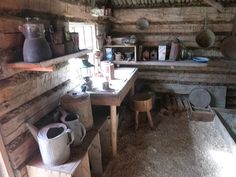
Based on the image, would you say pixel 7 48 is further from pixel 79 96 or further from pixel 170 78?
pixel 170 78

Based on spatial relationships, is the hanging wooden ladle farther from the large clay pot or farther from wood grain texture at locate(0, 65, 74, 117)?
the large clay pot

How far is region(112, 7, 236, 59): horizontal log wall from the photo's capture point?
11.7 ft

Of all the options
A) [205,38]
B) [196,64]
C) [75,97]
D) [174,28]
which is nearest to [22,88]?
[75,97]

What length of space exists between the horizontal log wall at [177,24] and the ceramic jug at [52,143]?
2.83 meters

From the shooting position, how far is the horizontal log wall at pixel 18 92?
1.54 meters

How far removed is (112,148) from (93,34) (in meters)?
1.95

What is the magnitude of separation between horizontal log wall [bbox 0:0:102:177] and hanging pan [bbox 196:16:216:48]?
2750mm

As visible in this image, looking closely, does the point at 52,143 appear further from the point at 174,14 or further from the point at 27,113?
the point at 174,14

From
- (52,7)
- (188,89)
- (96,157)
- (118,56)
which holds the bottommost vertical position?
(96,157)

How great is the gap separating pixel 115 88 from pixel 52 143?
122cm

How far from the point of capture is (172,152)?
278cm

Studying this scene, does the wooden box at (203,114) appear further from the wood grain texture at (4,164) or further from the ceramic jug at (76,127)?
the wood grain texture at (4,164)

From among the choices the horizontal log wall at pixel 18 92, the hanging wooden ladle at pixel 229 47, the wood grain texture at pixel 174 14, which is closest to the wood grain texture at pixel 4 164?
the horizontal log wall at pixel 18 92

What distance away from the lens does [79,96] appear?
2164mm
